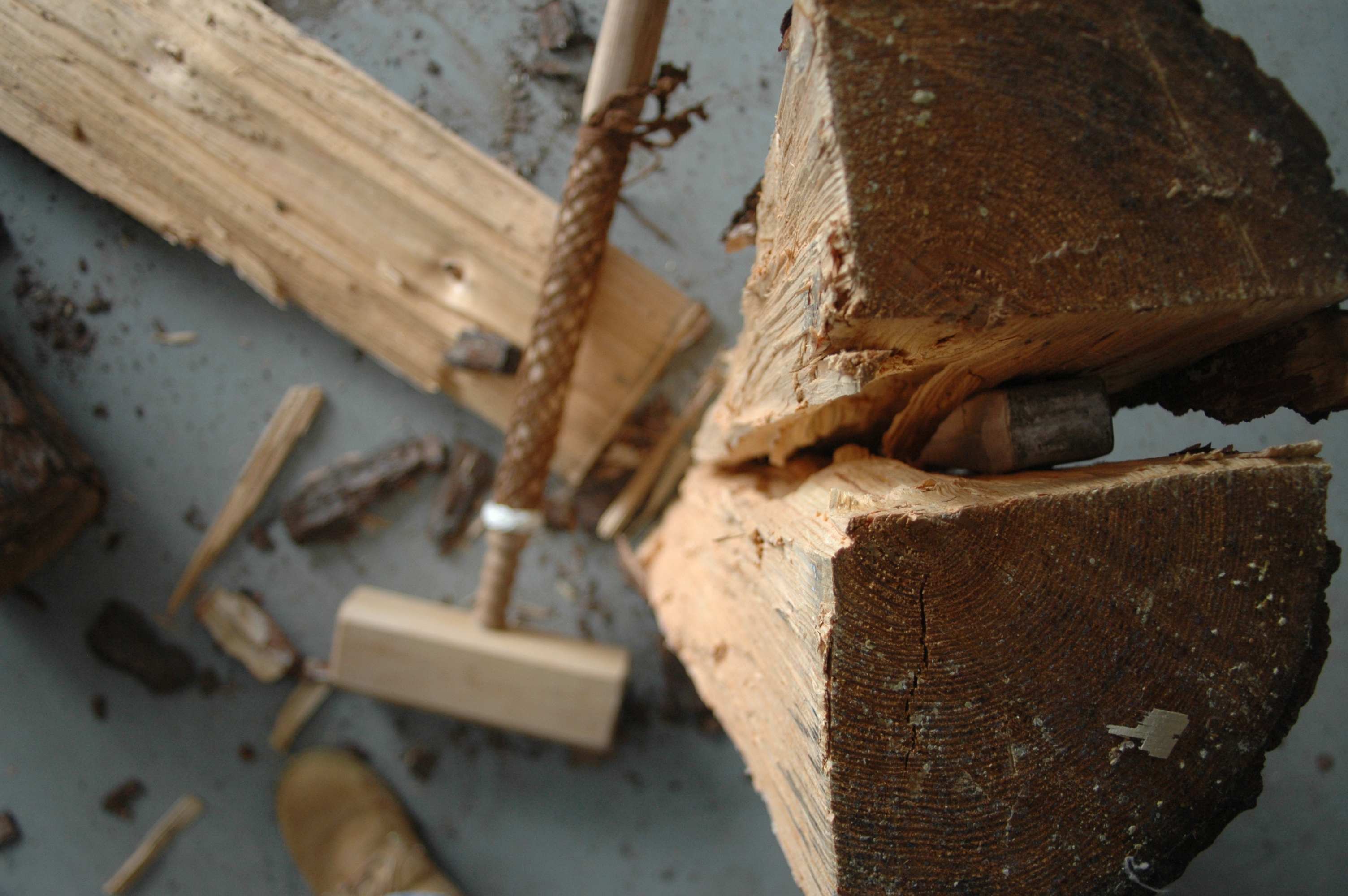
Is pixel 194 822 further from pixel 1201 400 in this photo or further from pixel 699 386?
pixel 1201 400

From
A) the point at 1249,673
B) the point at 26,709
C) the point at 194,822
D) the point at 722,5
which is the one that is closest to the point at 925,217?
the point at 1249,673

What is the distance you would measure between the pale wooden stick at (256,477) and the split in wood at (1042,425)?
5.02ft

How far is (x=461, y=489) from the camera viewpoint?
1.62 meters

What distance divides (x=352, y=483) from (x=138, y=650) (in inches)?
28.7

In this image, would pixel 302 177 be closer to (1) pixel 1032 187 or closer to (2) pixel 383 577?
(2) pixel 383 577

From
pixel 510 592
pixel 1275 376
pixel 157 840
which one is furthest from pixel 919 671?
pixel 157 840

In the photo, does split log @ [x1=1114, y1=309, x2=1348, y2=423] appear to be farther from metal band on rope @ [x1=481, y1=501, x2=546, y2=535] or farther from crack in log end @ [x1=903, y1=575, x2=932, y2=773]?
metal band on rope @ [x1=481, y1=501, x2=546, y2=535]

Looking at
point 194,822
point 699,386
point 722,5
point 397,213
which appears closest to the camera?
point 397,213

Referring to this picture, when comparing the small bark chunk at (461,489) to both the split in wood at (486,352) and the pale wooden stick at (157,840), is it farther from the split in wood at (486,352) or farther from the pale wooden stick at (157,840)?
the pale wooden stick at (157,840)

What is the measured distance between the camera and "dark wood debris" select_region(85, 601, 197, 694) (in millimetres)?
1680

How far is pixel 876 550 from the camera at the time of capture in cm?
51

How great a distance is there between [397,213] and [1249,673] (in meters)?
1.45

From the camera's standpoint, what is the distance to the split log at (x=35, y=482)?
138 centimetres

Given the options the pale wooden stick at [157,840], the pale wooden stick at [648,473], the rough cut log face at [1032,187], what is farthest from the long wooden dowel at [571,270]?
the pale wooden stick at [157,840]
